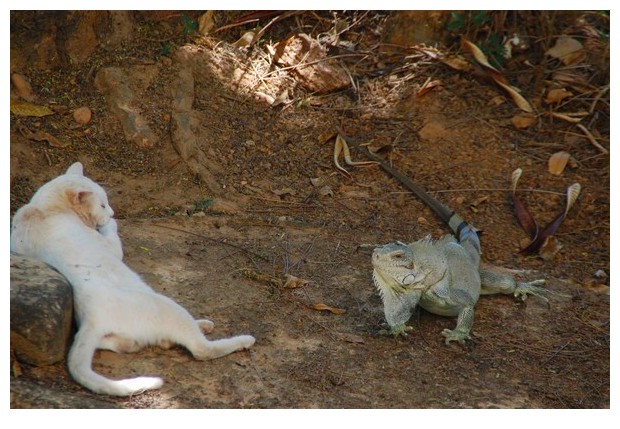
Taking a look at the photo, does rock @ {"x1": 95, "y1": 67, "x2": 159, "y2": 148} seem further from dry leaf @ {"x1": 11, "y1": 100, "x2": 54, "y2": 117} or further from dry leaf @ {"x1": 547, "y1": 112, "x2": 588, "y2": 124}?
dry leaf @ {"x1": 547, "y1": 112, "x2": 588, "y2": 124}

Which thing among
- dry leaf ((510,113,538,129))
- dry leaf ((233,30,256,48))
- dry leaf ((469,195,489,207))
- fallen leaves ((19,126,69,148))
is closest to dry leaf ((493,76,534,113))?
dry leaf ((510,113,538,129))

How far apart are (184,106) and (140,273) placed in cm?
273

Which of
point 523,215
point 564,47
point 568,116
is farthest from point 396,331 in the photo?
point 564,47

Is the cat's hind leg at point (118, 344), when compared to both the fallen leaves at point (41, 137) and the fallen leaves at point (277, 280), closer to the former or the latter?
the fallen leaves at point (277, 280)

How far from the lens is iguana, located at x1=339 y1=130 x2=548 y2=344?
5.66 m

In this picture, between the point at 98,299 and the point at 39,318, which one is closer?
the point at 39,318

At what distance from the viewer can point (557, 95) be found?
880 centimetres

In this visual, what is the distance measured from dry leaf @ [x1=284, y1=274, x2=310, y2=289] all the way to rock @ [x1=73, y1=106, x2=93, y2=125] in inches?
112

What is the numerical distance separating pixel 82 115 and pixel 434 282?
12.6ft

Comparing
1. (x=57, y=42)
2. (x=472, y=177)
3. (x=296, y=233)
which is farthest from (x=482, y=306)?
(x=57, y=42)

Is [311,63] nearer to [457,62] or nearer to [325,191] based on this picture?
[457,62]

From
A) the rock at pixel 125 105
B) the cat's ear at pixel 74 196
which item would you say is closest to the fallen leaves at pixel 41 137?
the rock at pixel 125 105

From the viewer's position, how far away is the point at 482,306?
6.22m

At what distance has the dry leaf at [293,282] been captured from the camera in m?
5.94
